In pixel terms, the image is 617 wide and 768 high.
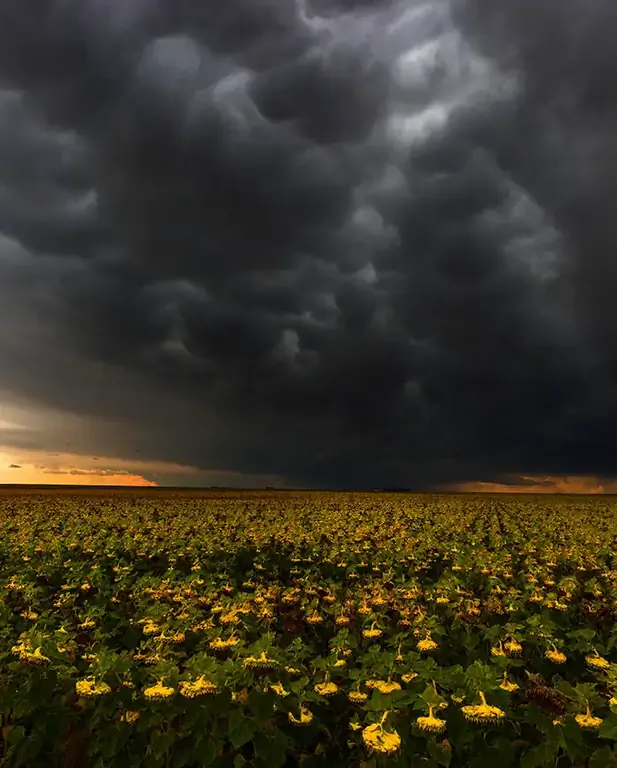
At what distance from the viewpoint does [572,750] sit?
16.7 ft

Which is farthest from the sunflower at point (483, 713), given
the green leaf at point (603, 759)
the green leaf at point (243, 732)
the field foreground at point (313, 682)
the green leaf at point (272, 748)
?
the green leaf at point (243, 732)

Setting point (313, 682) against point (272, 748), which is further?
point (313, 682)

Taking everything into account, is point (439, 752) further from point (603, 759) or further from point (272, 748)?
point (272, 748)

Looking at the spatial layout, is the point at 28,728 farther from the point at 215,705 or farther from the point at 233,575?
the point at 233,575

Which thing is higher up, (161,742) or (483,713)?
(483,713)

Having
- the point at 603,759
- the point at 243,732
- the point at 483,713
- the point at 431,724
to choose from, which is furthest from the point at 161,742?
the point at 603,759

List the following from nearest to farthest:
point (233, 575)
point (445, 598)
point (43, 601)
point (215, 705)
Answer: point (215, 705)
point (445, 598)
point (43, 601)
point (233, 575)

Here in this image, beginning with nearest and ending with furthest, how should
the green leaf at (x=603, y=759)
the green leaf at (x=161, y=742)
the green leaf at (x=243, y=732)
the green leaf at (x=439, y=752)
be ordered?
the green leaf at (x=603, y=759), the green leaf at (x=439, y=752), the green leaf at (x=243, y=732), the green leaf at (x=161, y=742)

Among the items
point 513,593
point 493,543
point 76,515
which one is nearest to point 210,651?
point 513,593

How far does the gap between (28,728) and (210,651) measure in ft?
6.56

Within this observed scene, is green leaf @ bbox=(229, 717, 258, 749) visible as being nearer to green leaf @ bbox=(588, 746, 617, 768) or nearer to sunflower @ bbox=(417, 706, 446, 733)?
sunflower @ bbox=(417, 706, 446, 733)

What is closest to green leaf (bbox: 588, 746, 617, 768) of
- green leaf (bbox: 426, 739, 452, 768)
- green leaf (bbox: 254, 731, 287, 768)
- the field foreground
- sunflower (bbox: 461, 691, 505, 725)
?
the field foreground

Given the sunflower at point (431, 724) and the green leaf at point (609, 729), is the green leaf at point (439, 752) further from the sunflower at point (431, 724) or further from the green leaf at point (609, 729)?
the green leaf at point (609, 729)

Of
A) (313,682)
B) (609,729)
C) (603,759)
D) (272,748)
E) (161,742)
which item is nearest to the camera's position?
(603,759)
